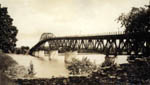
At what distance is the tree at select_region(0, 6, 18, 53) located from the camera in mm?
49594

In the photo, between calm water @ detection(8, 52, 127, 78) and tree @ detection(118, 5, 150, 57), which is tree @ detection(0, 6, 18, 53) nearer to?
calm water @ detection(8, 52, 127, 78)

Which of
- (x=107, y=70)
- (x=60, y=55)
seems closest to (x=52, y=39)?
(x=60, y=55)

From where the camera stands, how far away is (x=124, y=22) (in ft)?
128

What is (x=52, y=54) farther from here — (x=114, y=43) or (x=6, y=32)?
(x=114, y=43)

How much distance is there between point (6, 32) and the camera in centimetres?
5091

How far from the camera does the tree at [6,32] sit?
49.6m

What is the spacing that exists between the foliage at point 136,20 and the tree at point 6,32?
2351cm

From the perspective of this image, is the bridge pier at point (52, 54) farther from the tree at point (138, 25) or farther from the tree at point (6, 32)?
the tree at point (138, 25)

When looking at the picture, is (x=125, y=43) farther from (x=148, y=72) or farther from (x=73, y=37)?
(x=148, y=72)

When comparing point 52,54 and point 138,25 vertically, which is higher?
point 138,25

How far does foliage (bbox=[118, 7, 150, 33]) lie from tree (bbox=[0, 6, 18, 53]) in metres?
23.5

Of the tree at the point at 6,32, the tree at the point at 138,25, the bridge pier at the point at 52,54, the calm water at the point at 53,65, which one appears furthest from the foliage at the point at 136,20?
the bridge pier at the point at 52,54

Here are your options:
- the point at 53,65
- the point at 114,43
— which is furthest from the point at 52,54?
the point at 114,43

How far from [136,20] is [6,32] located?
2738 cm
